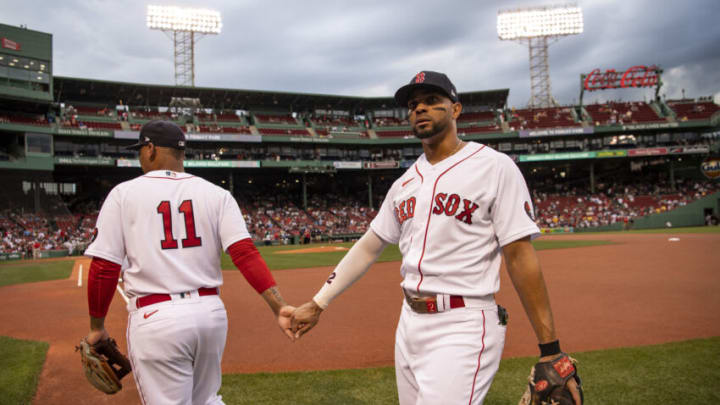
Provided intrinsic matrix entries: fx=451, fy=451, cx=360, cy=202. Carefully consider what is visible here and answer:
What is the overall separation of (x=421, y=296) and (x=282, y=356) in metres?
4.37

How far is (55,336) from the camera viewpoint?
304 inches

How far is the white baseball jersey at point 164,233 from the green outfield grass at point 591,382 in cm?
245

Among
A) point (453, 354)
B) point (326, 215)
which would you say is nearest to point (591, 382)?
point (453, 354)

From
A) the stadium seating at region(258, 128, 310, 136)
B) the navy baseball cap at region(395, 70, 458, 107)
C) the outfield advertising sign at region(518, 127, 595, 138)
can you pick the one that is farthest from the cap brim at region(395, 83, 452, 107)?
the outfield advertising sign at region(518, 127, 595, 138)

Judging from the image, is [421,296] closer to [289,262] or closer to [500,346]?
[500,346]

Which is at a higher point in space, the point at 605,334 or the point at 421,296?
the point at 421,296

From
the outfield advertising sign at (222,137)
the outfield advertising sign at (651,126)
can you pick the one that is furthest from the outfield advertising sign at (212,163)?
the outfield advertising sign at (651,126)

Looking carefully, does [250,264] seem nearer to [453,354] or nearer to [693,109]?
[453,354]

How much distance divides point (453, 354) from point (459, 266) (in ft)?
1.39

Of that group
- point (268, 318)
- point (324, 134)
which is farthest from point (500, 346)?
point (324, 134)

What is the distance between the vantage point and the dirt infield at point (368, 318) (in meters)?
5.95

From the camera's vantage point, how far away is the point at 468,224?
2.29m

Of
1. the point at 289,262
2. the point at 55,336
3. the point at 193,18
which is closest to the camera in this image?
the point at 55,336

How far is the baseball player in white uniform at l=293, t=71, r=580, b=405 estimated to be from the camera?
214 centimetres
